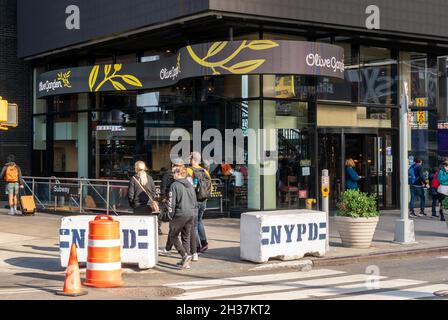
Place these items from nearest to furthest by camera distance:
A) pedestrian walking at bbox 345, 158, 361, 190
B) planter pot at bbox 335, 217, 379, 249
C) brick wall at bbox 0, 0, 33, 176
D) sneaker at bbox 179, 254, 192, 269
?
sneaker at bbox 179, 254, 192, 269 < planter pot at bbox 335, 217, 379, 249 < pedestrian walking at bbox 345, 158, 361, 190 < brick wall at bbox 0, 0, 33, 176

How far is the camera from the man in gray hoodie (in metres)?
10.6

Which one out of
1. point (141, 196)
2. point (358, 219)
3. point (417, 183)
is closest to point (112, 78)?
point (141, 196)

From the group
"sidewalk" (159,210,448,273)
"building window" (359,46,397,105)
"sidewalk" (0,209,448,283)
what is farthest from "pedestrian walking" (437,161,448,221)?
"building window" (359,46,397,105)

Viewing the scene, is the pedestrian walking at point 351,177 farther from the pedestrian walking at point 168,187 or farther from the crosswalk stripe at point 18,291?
the crosswalk stripe at point 18,291

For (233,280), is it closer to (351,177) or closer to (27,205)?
(351,177)

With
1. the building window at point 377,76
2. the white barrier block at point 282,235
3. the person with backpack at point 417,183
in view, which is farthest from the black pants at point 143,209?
the building window at point 377,76

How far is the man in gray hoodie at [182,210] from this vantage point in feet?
34.8

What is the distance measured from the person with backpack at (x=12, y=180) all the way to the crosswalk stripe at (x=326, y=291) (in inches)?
514

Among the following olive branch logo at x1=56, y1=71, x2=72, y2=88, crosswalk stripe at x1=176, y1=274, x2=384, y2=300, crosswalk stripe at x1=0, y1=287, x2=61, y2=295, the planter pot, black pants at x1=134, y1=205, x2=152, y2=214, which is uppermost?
olive branch logo at x1=56, y1=71, x2=72, y2=88

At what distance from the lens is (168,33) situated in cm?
1836

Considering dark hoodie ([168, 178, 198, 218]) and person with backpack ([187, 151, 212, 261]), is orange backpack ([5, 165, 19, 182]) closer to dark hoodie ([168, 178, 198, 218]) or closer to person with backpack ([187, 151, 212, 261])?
person with backpack ([187, 151, 212, 261])

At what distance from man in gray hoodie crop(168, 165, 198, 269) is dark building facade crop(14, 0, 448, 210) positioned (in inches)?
246

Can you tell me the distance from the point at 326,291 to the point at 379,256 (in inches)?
146

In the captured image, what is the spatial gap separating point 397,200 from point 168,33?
9299 millimetres
